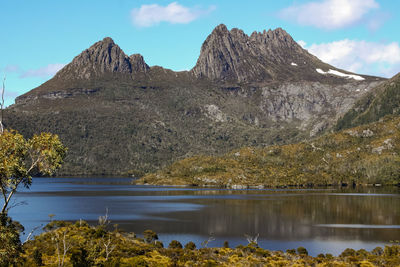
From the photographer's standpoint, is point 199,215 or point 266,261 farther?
point 199,215

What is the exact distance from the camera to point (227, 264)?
76.1 meters

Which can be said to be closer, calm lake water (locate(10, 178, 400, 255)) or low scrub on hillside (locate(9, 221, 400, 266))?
low scrub on hillside (locate(9, 221, 400, 266))

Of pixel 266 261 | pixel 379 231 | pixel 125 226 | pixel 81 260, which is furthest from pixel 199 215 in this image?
pixel 81 260

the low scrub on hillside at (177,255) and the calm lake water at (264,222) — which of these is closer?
the low scrub on hillside at (177,255)

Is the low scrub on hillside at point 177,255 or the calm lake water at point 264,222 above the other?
the low scrub on hillside at point 177,255

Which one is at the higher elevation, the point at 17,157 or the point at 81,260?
the point at 17,157

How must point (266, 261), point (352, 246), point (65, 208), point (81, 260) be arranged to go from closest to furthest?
point (81, 260) → point (266, 261) → point (352, 246) → point (65, 208)

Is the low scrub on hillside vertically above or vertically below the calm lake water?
above

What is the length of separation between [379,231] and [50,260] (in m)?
94.4

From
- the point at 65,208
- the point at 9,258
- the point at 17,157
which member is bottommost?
→ the point at 65,208

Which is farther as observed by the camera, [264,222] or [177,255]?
[264,222]

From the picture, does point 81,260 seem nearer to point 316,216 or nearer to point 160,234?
point 160,234

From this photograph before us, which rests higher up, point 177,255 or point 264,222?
point 177,255

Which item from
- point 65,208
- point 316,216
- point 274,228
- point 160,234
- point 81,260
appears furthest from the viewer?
point 65,208
